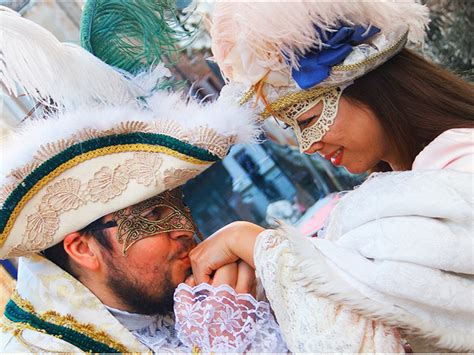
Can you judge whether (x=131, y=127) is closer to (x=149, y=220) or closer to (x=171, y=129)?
(x=171, y=129)

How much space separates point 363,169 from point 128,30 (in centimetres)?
83

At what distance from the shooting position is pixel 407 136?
6.22ft

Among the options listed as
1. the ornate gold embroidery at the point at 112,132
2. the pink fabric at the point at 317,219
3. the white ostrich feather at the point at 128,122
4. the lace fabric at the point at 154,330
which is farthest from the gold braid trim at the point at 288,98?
the pink fabric at the point at 317,219

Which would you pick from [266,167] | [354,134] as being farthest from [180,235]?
[266,167]

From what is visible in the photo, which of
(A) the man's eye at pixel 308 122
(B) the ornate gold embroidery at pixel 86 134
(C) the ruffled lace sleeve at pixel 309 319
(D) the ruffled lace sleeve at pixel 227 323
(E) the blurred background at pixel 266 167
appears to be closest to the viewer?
(C) the ruffled lace sleeve at pixel 309 319

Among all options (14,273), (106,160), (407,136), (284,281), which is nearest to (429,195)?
(284,281)

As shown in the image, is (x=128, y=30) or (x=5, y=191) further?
(x=128, y=30)

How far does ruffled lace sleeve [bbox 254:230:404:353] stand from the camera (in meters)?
1.36

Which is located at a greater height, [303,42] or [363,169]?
[303,42]

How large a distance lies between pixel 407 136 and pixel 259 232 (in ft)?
1.89

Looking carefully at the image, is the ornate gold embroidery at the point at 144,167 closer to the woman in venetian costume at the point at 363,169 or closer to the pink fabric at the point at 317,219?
the woman in venetian costume at the point at 363,169

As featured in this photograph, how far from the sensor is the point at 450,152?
1.69 m

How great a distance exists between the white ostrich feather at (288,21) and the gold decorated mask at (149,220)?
0.45 m

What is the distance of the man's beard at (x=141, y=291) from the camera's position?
1.80 m
